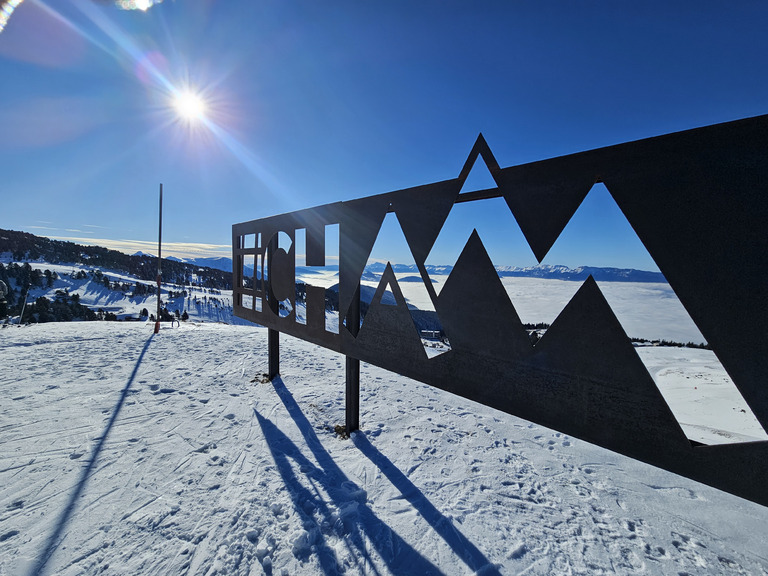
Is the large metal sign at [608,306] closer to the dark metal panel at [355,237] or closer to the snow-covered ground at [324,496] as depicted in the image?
the dark metal panel at [355,237]

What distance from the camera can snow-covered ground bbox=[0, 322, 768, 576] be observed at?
283 cm

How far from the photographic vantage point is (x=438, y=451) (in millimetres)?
4703

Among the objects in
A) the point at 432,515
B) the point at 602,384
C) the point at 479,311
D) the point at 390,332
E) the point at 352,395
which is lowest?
the point at 432,515

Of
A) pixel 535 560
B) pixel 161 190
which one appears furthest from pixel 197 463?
pixel 161 190

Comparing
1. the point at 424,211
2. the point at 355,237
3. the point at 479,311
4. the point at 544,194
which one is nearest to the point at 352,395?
the point at 355,237

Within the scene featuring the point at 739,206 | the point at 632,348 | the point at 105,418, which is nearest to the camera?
the point at 739,206

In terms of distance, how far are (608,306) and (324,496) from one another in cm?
379

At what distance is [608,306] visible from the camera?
98.3 inches

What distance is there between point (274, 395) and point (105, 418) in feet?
9.55

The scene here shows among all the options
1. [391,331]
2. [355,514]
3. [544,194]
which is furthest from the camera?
[391,331]

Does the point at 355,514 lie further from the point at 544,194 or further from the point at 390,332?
the point at 544,194

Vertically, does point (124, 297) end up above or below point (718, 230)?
below

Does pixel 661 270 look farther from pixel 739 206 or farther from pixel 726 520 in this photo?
pixel 726 520

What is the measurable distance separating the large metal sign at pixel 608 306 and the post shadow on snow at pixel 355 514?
4.80 feet
